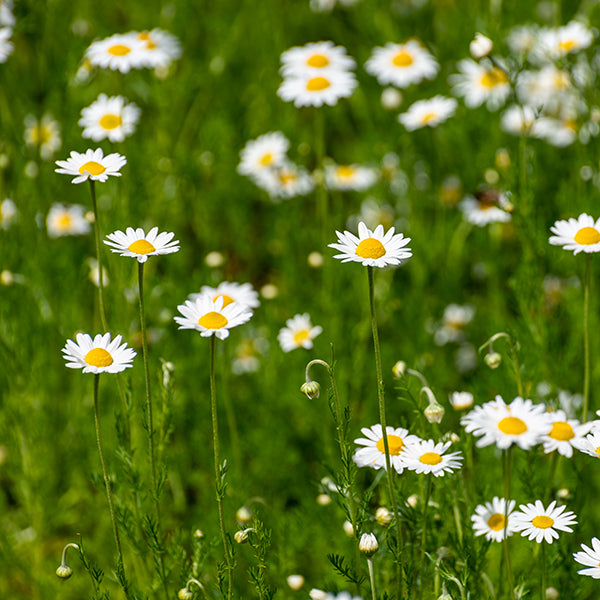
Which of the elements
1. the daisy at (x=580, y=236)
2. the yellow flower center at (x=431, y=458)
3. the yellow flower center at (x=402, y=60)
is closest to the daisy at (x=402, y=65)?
the yellow flower center at (x=402, y=60)

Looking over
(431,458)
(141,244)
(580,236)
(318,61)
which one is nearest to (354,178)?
(318,61)

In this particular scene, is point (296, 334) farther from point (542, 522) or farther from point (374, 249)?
point (542, 522)

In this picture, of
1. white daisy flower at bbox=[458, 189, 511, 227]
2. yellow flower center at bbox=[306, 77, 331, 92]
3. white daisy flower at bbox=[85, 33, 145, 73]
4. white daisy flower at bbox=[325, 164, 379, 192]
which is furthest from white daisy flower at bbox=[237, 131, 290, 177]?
white daisy flower at bbox=[458, 189, 511, 227]

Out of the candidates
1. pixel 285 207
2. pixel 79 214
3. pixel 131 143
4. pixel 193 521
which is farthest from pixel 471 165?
pixel 193 521

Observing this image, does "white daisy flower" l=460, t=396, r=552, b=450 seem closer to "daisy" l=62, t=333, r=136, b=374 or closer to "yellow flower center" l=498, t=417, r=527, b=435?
"yellow flower center" l=498, t=417, r=527, b=435

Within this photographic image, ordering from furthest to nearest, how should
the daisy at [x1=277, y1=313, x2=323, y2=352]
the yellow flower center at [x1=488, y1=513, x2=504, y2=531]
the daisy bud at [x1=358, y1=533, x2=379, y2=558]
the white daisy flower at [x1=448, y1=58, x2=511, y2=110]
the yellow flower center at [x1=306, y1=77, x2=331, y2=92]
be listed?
the white daisy flower at [x1=448, y1=58, x2=511, y2=110] < the yellow flower center at [x1=306, y1=77, x2=331, y2=92] < the daisy at [x1=277, y1=313, x2=323, y2=352] < the yellow flower center at [x1=488, y1=513, x2=504, y2=531] < the daisy bud at [x1=358, y1=533, x2=379, y2=558]

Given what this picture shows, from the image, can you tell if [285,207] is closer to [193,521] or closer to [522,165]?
[522,165]
